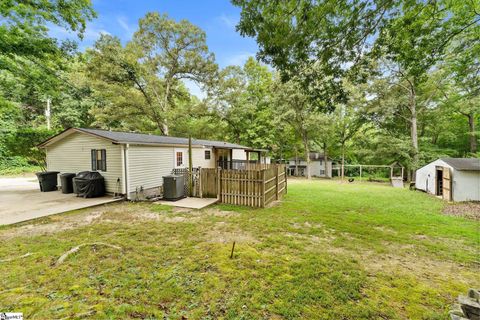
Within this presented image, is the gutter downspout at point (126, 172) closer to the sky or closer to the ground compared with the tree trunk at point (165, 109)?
closer to the ground

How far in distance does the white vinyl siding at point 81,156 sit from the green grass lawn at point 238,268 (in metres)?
3.08

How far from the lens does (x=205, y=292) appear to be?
2.66 m

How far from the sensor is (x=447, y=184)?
32.9 ft

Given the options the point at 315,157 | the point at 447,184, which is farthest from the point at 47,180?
the point at 315,157

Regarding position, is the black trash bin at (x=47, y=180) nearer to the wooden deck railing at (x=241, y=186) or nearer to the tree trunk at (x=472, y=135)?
the wooden deck railing at (x=241, y=186)

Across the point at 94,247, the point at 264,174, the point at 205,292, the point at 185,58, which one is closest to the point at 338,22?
the point at 264,174

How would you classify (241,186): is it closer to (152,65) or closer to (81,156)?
(81,156)

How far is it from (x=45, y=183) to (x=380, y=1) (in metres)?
14.6

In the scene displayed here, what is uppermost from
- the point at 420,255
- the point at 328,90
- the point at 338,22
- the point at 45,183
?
the point at 338,22

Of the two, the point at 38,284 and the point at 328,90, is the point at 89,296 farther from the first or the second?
the point at 328,90

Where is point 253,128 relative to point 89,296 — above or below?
above

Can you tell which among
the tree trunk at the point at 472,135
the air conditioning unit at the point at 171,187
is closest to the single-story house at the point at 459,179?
the air conditioning unit at the point at 171,187

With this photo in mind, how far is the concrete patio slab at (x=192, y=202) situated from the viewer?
7.47 m

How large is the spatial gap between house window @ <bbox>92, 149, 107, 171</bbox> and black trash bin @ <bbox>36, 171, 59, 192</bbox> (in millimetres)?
2750
